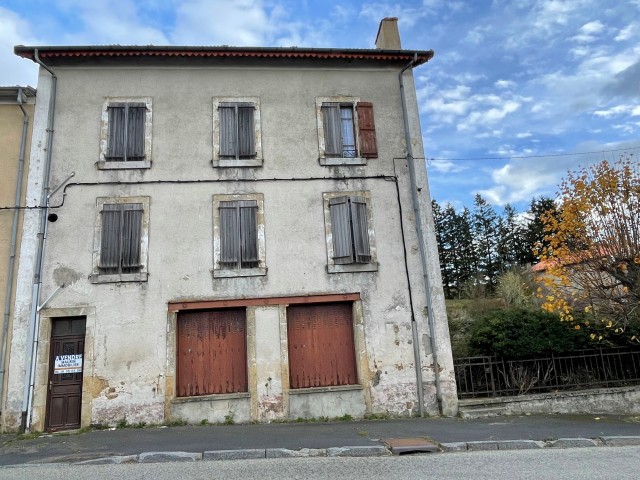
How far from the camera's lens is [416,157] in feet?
37.6

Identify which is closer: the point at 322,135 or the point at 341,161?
the point at 341,161

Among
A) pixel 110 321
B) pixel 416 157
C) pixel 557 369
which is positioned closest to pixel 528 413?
pixel 557 369

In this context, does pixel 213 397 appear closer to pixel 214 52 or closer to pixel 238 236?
pixel 238 236

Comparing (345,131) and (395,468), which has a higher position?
(345,131)

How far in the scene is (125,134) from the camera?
10.9 m

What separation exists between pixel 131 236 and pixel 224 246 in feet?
6.99

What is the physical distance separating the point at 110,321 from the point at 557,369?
10740 mm

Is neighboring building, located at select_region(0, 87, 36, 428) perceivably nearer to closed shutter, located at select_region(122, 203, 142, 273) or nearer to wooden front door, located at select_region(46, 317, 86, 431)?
wooden front door, located at select_region(46, 317, 86, 431)

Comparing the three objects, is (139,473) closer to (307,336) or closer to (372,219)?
(307,336)

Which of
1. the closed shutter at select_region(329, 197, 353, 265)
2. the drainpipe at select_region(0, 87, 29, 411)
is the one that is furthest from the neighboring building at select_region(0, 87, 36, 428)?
the closed shutter at select_region(329, 197, 353, 265)

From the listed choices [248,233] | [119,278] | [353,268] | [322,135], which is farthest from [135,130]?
[353,268]

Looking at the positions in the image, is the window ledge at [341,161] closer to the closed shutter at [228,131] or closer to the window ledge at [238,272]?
the closed shutter at [228,131]

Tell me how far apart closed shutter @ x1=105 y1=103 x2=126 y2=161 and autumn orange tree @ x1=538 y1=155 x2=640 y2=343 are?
1111 centimetres

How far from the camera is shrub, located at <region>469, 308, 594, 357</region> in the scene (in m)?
10.9
